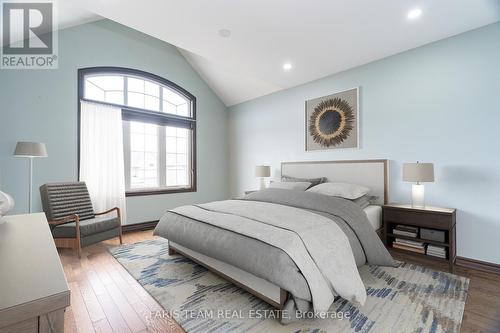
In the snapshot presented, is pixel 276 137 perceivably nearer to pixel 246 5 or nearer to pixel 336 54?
pixel 336 54

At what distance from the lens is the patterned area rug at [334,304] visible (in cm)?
164

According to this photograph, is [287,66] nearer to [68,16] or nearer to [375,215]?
[375,215]

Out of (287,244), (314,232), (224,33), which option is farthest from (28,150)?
(314,232)

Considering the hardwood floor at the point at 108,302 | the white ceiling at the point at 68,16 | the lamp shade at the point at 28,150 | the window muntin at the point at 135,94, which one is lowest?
the hardwood floor at the point at 108,302

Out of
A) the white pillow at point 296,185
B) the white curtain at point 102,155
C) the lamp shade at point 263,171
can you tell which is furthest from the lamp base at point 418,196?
the white curtain at point 102,155

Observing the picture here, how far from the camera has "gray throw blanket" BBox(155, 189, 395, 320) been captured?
1661mm

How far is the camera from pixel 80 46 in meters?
3.62

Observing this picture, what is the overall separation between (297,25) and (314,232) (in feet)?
7.47

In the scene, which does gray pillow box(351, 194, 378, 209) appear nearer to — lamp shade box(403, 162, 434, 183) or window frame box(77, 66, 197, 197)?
lamp shade box(403, 162, 434, 183)

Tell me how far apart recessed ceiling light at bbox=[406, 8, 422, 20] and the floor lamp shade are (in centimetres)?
156

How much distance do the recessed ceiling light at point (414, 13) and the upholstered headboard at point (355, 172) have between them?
1.69 metres

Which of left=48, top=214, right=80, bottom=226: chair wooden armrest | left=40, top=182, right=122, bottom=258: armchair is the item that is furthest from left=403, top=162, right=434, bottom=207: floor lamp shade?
left=48, top=214, right=80, bottom=226: chair wooden armrest

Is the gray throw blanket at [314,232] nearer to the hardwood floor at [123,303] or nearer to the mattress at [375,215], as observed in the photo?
the mattress at [375,215]

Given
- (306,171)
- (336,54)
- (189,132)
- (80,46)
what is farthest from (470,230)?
(80,46)
